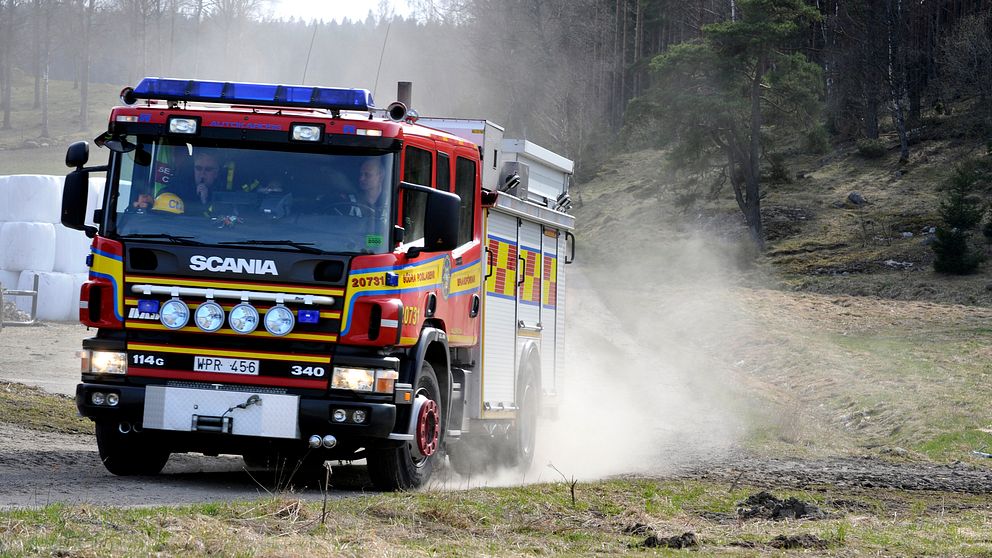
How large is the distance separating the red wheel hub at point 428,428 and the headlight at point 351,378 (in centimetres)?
74

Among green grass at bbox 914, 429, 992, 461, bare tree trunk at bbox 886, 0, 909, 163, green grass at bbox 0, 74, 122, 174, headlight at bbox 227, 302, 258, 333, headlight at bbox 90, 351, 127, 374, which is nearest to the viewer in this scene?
headlight at bbox 227, 302, 258, 333

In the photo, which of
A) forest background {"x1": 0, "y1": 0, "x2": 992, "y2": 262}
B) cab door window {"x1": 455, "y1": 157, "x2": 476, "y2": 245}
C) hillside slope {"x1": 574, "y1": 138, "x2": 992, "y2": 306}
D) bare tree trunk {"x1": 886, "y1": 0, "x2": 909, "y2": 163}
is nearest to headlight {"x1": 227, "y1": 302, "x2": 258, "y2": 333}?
cab door window {"x1": 455, "y1": 157, "x2": 476, "y2": 245}

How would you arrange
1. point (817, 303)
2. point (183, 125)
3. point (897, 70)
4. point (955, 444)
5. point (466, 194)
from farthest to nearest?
point (897, 70)
point (817, 303)
point (955, 444)
point (466, 194)
point (183, 125)

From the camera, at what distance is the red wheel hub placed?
9.85m

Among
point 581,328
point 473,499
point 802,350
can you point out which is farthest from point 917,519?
point 581,328

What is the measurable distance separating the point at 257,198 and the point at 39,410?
7.67 meters

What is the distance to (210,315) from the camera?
9055mm

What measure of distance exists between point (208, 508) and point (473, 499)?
2.41 metres

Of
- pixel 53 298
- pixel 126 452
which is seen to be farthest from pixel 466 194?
pixel 53 298

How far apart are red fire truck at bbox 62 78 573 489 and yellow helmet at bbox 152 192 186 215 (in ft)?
0.03

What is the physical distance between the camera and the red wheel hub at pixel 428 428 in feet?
32.3

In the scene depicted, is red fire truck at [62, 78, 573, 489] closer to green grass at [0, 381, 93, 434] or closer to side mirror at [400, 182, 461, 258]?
side mirror at [400, 182, 461, 258]

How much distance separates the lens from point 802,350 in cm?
2606

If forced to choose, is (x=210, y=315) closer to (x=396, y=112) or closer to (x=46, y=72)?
(x=396, y=112)
